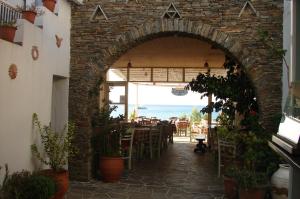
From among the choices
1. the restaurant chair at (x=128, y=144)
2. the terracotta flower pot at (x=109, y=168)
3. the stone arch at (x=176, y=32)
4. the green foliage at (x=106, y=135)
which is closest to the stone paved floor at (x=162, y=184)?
the terracotta flower pot at (x=109, y=168)

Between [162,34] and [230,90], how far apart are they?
1939 millimetres

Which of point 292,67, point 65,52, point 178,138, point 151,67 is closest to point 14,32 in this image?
point 65,52

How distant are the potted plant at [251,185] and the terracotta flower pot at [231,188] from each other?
0.34 meters

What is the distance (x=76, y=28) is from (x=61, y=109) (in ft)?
5.39

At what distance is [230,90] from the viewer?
768 centimetres

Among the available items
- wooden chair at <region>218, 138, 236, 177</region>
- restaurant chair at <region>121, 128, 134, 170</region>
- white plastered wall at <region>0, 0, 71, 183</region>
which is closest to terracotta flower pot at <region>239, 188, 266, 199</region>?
wooden chair at <region>218, 138, 236, 177</region>

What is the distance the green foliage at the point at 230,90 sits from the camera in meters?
7.62

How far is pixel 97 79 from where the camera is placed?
7156 mm

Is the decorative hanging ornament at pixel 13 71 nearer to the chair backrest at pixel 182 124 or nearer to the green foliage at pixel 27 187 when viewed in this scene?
the green foliage at pixel 27 187

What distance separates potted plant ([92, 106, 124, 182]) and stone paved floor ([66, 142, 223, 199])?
0.23m

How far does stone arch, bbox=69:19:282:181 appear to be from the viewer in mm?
6562

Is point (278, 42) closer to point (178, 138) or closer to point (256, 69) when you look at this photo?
point (256, 69)

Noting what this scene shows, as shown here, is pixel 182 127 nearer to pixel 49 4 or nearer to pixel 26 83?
pixel 49 4

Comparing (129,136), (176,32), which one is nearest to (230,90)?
(176,32)
